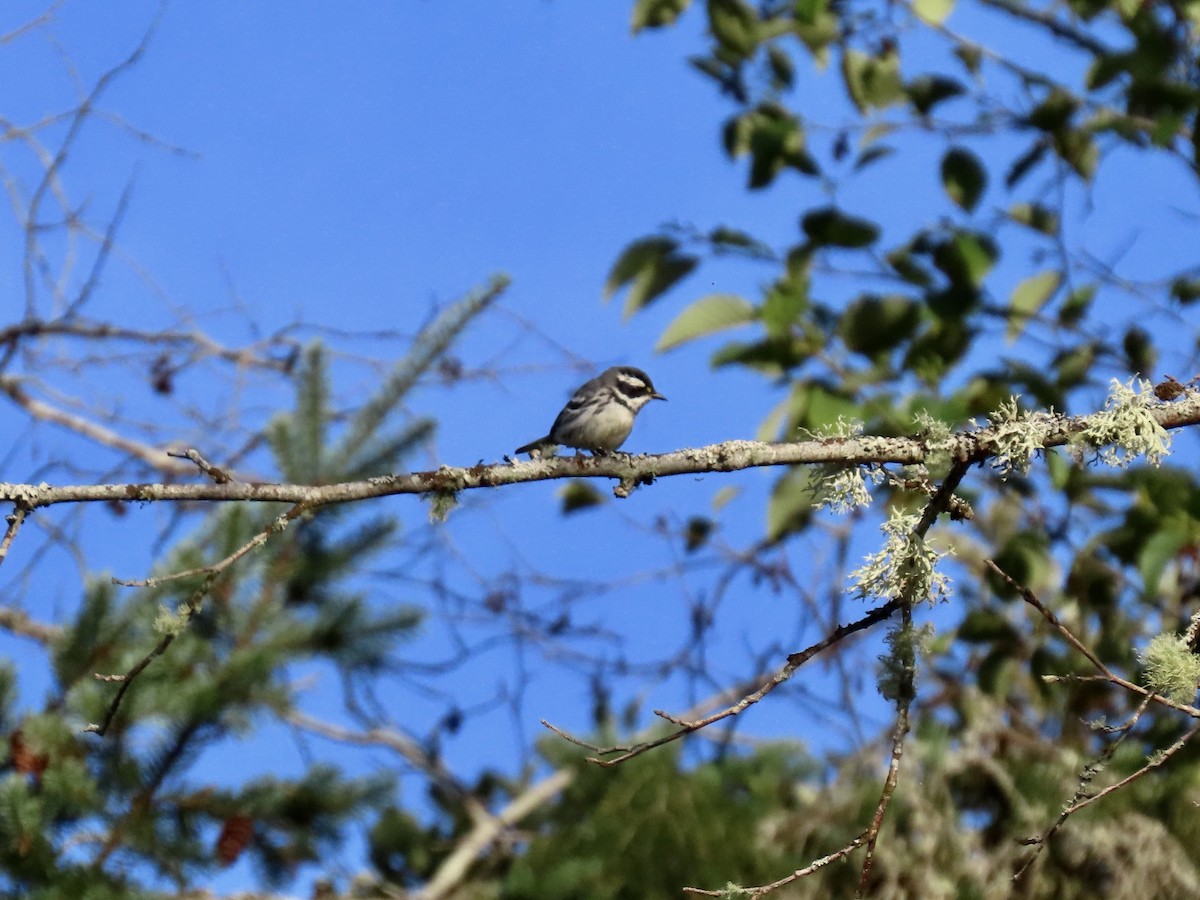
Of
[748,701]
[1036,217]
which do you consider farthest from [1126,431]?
[1036,217]

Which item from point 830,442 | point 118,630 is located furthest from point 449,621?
point 830,442

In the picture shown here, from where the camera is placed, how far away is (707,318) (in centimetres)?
418

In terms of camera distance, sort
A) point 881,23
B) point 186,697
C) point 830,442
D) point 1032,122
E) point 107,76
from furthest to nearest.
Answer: point 107,76, point 881,23, point 1032,122, point 186,697, point 830,442

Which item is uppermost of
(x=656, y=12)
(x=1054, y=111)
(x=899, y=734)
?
(x=656, y=12)

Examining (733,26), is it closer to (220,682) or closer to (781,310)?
(781,310)

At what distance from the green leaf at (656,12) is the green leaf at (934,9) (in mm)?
852

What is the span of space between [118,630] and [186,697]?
49 centimetres

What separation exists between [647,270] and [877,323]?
848 mm

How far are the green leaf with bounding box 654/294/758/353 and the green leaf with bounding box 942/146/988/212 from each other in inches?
42.3

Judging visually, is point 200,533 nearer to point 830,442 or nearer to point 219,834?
point 219,834

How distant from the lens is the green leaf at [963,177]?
4.70m

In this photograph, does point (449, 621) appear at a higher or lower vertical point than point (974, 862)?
higher

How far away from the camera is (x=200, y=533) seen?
13.7 feet

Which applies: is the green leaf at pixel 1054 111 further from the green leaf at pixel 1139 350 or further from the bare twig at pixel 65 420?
the bare twig at pixel 65 420
